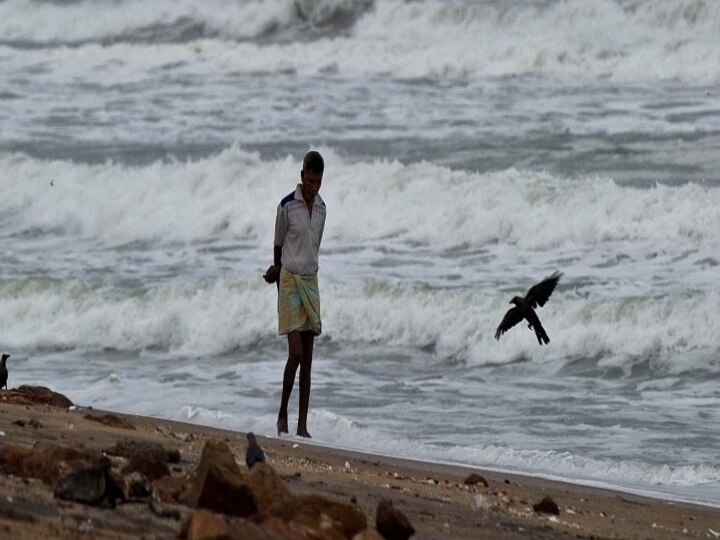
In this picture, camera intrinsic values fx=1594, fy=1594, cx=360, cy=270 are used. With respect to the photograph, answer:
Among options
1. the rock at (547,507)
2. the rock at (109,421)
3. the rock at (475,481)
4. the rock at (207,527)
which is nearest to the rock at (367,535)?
the rock at (207,527)

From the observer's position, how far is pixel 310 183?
336 inches

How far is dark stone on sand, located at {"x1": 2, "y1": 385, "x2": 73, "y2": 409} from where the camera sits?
8492 millimetres

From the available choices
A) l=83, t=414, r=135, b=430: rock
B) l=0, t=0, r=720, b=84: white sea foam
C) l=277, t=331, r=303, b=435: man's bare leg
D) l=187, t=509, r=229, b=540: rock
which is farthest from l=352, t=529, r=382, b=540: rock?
l=0, t=0, r=720, b=84: white sea foam

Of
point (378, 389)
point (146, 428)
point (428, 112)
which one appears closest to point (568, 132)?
point (428, 112)

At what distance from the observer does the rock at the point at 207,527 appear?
4.00 m

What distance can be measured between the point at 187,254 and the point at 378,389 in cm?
670

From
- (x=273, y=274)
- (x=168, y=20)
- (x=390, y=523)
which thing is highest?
(x=168, y=20)

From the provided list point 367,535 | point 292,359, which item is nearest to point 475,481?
point 292,359

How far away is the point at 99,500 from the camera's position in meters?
4.55

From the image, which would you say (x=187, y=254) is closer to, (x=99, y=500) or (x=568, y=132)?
(x=568, y=132)

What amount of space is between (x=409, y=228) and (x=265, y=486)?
41.4 feet

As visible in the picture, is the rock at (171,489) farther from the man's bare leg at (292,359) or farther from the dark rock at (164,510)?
the man's bare leg at (292,359)

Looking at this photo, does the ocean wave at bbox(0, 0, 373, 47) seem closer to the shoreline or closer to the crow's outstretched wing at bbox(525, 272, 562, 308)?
the shoreline

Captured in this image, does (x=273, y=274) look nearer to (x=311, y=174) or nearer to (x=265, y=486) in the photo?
(x=311, y=174)
